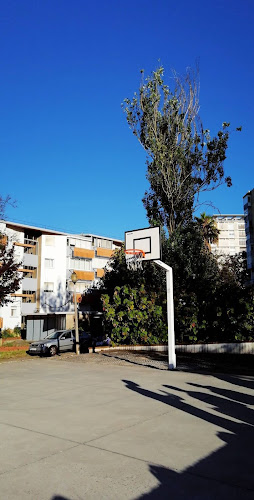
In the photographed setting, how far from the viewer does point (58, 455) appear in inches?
201

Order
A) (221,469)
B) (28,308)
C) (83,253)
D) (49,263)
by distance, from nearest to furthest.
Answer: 1. (221,469)
2. (28,308)
3. (49,263)
4. (83,253)

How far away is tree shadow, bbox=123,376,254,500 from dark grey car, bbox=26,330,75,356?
55.9ft

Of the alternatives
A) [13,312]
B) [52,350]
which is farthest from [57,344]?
[13,312]

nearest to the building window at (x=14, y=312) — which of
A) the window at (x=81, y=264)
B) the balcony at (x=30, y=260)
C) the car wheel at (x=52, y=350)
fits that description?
the balcony at (x=30, y=260)

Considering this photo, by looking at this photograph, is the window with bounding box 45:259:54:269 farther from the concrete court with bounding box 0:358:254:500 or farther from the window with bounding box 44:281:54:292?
the concrete court with bounding box 0:358:254:500

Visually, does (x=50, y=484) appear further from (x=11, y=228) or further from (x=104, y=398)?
(x=11, y=228)

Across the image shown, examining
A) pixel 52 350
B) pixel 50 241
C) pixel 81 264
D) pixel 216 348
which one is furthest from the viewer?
pixel 81 264

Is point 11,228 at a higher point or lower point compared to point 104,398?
higher

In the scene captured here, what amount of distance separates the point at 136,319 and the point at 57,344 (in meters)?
6.61

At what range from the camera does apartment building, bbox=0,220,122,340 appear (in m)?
49.8

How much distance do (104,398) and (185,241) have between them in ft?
51.6

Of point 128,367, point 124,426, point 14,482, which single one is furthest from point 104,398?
point 128,367

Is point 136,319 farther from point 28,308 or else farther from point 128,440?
point 28,308

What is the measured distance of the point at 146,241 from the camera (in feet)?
49.6
